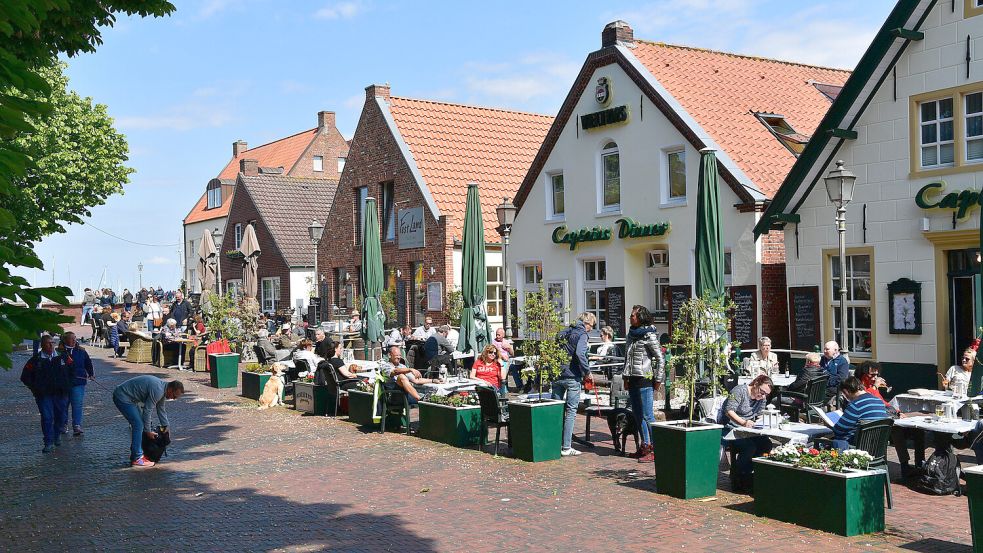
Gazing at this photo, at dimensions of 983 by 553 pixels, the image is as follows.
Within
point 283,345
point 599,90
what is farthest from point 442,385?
A: point 599,90

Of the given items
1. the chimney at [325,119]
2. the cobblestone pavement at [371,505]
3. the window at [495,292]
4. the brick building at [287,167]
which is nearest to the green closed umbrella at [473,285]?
the cobblestone pavement at [371,505]

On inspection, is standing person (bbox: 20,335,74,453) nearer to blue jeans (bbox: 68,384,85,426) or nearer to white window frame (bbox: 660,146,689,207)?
blue jeans (bbox: 68,384,85,426)

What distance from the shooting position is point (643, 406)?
40.3ft

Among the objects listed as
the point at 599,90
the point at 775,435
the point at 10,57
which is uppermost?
the point at 599,90

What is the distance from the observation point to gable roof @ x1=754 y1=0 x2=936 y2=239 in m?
16.3

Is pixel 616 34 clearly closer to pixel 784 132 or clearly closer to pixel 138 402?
pixel 784 132

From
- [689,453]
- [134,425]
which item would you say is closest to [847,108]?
[689,453]

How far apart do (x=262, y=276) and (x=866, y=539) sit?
124 ft

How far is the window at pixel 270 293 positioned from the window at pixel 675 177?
24.2m

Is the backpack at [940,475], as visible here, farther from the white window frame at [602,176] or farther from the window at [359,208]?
the window at [359,208]

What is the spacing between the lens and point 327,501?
10258mm

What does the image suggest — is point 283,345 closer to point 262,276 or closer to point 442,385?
point 442,385

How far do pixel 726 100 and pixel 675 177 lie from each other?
113 inches

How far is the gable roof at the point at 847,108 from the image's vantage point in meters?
16.3
